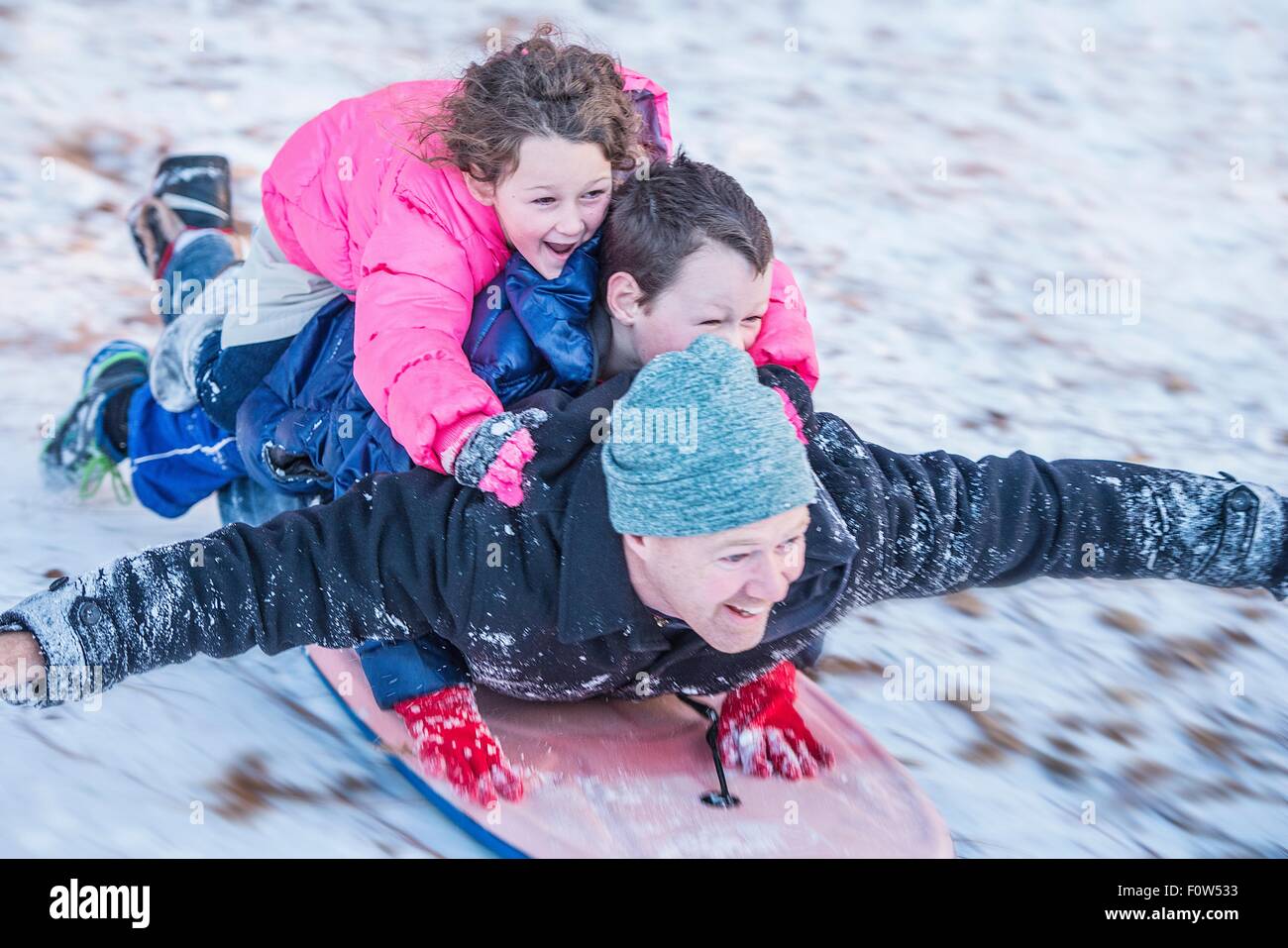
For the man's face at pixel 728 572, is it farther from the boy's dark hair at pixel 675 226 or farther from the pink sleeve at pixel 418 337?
the boy's dark hair at pixel 675 226

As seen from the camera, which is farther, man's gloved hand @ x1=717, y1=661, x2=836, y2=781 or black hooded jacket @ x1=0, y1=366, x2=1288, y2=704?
man's gloved hand @ x1=717, y1=661, x2=836, y2=781

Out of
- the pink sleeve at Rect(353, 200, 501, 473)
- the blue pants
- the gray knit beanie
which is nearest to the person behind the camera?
the gray knit beanie

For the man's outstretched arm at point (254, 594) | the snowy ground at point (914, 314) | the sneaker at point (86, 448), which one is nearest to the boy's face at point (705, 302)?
the man's outstretched arm at point (254, 594)

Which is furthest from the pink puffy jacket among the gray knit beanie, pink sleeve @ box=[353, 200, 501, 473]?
the gray knit beanie

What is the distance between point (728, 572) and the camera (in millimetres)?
1547

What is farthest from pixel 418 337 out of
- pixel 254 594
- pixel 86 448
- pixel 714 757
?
pixel 86 448

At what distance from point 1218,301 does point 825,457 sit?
106 inches

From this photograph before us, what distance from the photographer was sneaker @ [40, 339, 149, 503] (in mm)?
2643

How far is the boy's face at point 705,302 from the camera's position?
5.72ft

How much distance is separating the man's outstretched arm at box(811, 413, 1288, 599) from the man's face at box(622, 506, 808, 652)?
24 cm

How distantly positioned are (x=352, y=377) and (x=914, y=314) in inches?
81.6

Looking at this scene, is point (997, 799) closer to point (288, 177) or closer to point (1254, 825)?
point (1254, 825)

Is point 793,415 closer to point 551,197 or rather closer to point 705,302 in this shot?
point 705,302

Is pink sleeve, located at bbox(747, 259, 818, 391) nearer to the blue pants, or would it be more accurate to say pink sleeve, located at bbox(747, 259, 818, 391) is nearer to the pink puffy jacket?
the pink puffy jacket
